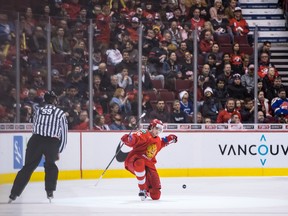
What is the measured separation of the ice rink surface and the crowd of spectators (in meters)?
1.11

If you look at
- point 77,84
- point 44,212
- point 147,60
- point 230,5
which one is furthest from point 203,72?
point 44,212

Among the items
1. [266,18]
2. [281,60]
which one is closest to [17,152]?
[281,60]

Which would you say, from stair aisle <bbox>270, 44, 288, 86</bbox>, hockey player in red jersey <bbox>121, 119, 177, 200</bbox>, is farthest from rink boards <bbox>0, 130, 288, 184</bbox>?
hockey player in red jersey <bbox>121, 119, 177, 200</bbox>

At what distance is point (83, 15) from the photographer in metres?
17.4

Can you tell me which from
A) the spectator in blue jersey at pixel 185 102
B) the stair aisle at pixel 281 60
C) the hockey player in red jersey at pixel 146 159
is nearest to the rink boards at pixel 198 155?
the spectator in blue jersey at pixel 185 102

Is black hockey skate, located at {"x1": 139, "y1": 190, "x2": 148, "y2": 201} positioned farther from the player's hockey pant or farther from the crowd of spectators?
the crowd of spectators

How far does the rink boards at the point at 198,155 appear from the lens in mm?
15969

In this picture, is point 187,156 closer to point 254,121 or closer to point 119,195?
point 254,121

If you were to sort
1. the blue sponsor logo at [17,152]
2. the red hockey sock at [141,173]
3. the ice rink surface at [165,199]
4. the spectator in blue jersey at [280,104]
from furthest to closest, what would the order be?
the spectator in blue jersey at [280,104] → the blue sponsor logo at [17,152] → the red hockey sock at [141,173] → the ice rink surface at [165,199]

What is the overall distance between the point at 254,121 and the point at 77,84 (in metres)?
3.13

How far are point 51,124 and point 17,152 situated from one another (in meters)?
3.36

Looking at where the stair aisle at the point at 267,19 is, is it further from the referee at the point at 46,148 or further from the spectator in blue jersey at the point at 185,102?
Answer: the referee at the point at 46,148

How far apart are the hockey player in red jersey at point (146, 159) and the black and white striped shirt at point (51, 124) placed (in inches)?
36.1

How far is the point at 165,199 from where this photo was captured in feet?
40.6
